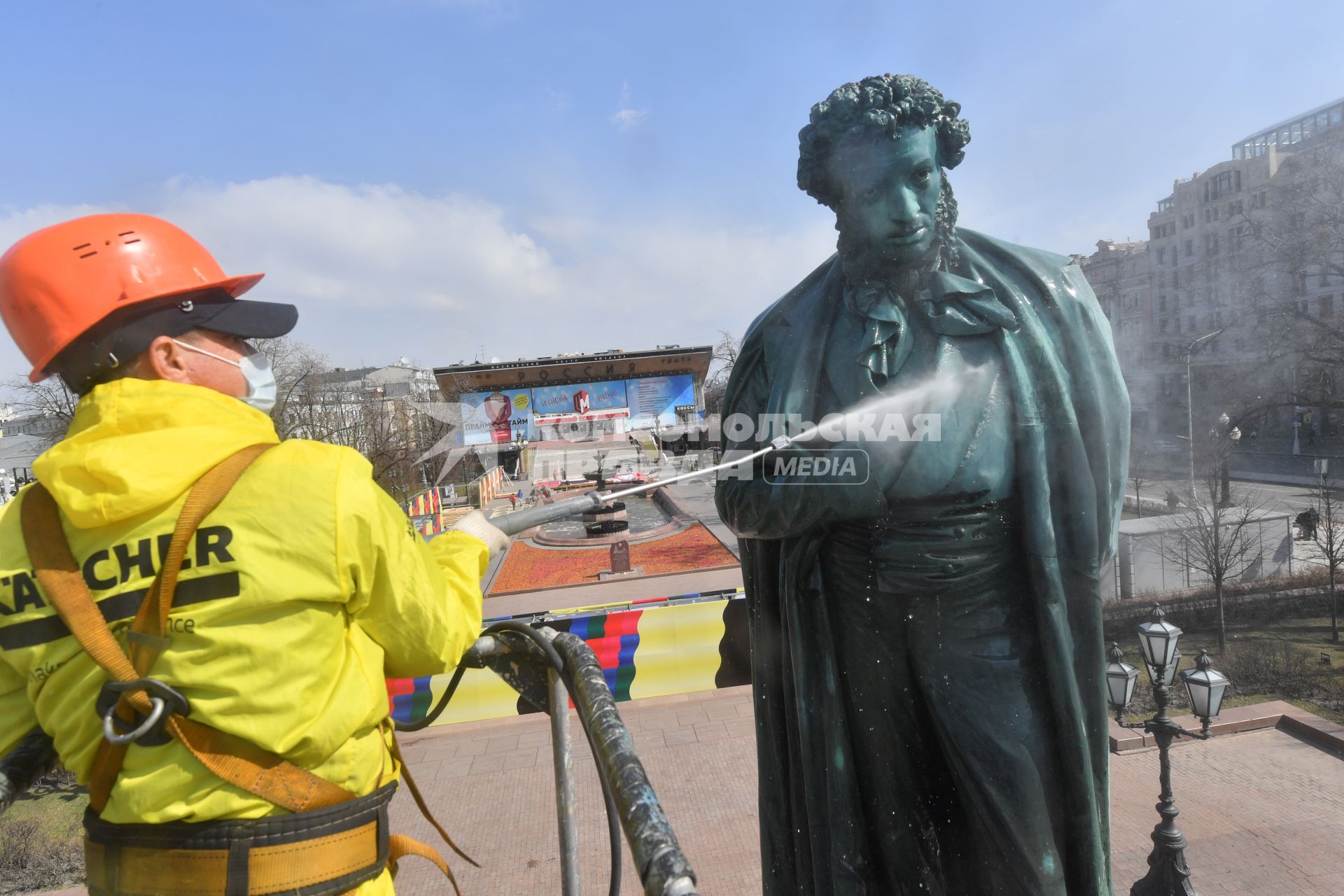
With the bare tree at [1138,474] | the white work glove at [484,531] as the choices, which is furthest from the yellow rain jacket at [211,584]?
the bare tree at [1138,474]

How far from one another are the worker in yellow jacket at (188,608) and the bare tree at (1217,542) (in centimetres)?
1295

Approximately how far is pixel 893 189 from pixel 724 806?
6.27 metres

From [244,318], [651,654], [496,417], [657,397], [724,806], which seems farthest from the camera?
[657,397]

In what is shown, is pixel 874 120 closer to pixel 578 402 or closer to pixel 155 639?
pixel 155 639

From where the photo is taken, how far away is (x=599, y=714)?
4.41ft

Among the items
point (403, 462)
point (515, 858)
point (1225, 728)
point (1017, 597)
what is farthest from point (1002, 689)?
point (403, 462)

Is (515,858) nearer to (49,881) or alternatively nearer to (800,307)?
(49,881)

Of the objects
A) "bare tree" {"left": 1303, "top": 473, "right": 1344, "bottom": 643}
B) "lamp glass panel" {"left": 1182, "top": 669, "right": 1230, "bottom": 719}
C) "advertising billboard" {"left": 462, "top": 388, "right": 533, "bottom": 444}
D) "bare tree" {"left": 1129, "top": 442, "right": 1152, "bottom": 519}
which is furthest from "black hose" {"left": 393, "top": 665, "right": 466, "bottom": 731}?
"advertising billboard" {"left": 462, "top": 388, "right": 533, "bottom": 444}

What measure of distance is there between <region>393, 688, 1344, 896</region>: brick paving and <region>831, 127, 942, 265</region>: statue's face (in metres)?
4.82

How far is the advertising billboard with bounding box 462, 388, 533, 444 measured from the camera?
5034 cm

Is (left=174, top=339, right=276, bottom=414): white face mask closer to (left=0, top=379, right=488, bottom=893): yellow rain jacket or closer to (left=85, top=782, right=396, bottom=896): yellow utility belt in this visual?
(left=0, top=379, right=488, bottom=893): yellow rain jacket

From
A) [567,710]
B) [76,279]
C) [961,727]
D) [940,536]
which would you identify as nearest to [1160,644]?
[961,727]

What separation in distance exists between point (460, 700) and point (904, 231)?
337 inches

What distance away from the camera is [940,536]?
1852mm
